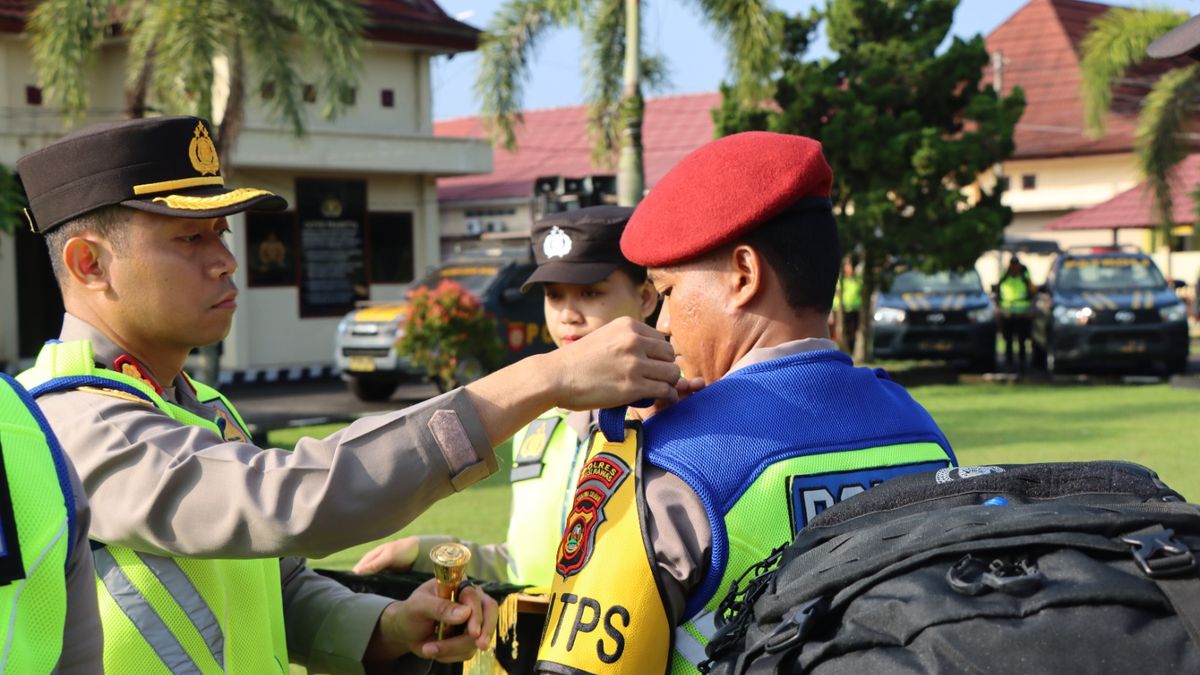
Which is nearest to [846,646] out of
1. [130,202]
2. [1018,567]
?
[1018,567]

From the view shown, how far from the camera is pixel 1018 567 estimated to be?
4.57 ft

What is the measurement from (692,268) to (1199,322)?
32677 mm

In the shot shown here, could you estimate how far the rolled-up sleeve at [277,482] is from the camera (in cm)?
190

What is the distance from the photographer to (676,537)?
1960 millimetres

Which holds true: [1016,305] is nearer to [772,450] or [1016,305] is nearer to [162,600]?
[772,450]

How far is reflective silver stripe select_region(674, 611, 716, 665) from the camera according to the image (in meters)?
1.97

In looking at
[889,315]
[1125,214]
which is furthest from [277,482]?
[1125,214]

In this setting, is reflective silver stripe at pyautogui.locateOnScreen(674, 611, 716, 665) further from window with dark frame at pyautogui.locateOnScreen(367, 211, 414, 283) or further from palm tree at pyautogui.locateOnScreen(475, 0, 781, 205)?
window with dark frame at pyautogui.locateOnScreen(367, 211, 414, 283)

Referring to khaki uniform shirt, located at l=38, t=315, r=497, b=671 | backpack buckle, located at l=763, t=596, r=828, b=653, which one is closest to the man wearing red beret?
khaki uniform shirt, located at l=38, t=315, r=497, b=671

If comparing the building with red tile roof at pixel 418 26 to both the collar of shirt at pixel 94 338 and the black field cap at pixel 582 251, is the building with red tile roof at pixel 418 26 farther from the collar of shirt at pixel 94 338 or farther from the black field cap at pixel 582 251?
the collar of shirt at pixel 94 338

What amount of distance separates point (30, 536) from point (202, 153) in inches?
42.4

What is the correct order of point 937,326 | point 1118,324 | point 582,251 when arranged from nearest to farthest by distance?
1. point 582,251
2. point 1118,324
3. point 937,326

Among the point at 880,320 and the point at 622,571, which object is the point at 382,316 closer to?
the point at 880,320

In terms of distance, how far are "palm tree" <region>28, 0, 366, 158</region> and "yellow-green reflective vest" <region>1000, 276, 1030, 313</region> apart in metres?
9.91
